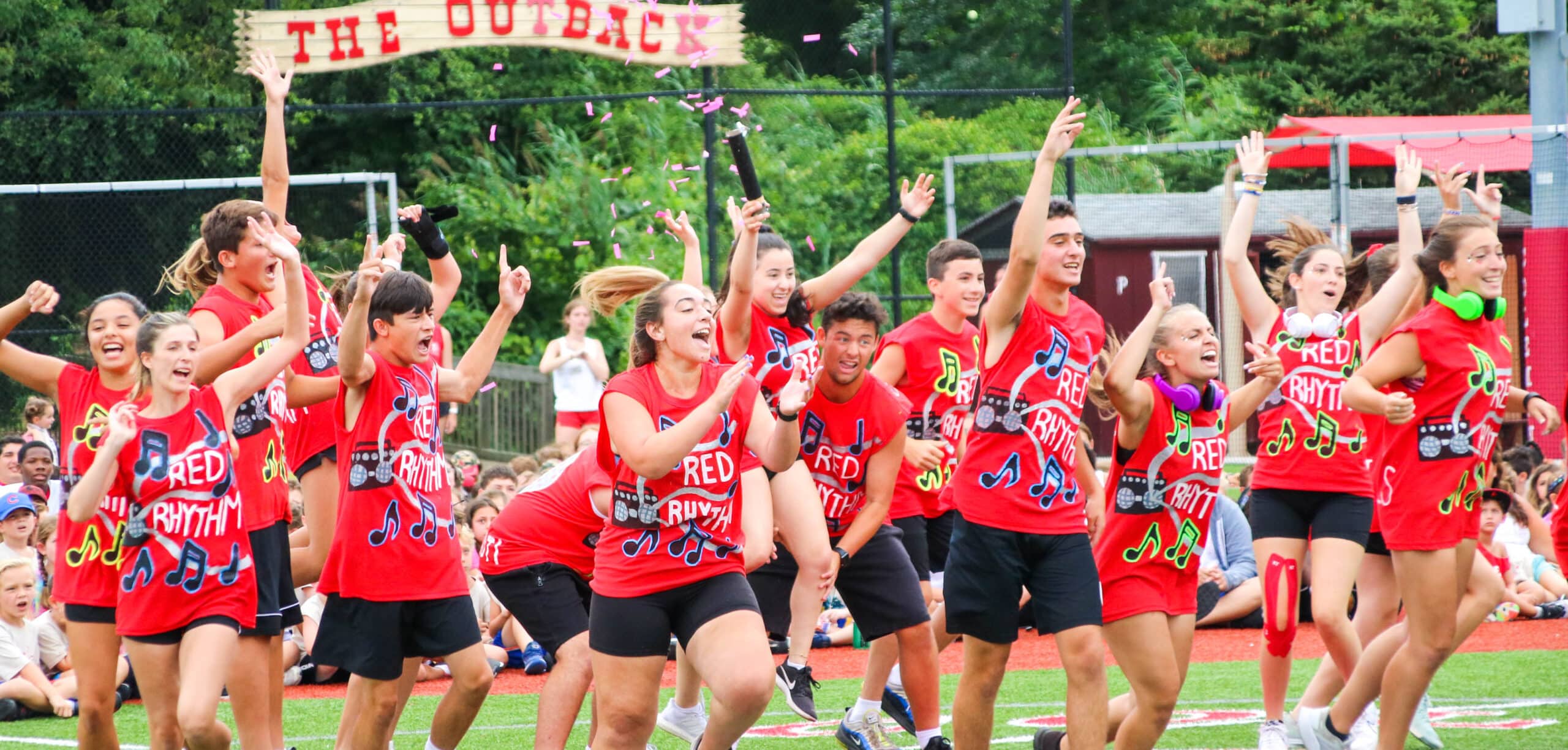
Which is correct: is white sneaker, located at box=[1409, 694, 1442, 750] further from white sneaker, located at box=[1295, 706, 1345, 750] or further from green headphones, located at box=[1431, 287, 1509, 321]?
green headphones, located at box=[1431, 287, 1509, 321]

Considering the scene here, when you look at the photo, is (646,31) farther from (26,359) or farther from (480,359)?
(26,359)

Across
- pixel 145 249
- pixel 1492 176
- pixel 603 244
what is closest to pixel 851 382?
pixel 145 249

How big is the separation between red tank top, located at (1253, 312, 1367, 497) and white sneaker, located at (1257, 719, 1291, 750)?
3.09 feet

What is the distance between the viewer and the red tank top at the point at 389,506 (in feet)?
18.7

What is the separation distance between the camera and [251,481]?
5.98 meters

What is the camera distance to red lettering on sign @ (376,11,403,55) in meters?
14.0

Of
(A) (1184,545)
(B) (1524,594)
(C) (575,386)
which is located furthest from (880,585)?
(C) (575,386)

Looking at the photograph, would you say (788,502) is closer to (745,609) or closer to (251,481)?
(745,609)

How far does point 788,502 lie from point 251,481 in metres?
1.93

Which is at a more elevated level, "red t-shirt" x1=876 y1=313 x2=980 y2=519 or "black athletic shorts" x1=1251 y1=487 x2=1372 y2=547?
"red t-shirt" x1=876 y1=313 x2=980 y2=519

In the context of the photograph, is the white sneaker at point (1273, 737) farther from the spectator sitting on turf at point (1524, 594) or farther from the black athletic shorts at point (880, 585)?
the spectator sitting on turf at point (1524, 594)

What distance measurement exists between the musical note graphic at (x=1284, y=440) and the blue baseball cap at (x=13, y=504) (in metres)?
6.20

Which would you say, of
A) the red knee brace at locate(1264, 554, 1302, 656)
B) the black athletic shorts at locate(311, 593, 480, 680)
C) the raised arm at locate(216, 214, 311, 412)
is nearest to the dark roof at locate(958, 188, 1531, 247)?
the red knee brace at locate(1264, 554, 1302, 656)

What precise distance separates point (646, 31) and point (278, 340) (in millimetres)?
8714
